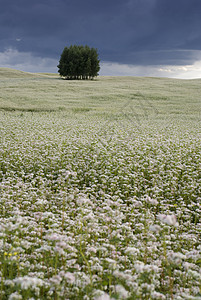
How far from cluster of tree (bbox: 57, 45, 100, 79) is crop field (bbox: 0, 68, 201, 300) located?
49.4 m

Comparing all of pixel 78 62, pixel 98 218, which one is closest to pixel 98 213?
pixel 98 218

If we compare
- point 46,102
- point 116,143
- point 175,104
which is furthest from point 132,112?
point 116,143

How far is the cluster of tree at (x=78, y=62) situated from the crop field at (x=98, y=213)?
49371 mm

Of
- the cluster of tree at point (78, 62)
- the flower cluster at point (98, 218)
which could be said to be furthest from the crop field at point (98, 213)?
the cluster of tree at point (78, 62)

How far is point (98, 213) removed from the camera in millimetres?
6395

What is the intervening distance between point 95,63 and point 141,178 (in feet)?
255

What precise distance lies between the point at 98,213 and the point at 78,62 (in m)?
77.2

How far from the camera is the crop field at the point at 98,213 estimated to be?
375 cm

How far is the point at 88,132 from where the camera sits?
1780 cm

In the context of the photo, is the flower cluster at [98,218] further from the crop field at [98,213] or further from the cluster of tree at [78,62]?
the cluster of tree at [78,62]

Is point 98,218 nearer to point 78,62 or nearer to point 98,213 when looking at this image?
point 98,213

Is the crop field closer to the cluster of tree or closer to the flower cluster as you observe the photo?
the flower cluster

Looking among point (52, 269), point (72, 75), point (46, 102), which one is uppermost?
point (72, 75)

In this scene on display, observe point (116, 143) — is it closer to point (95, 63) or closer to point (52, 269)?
point (52, 269)
